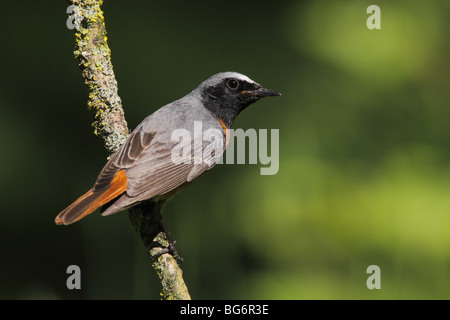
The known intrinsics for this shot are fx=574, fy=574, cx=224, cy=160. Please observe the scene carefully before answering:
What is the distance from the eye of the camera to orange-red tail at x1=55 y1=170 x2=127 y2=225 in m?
3.22

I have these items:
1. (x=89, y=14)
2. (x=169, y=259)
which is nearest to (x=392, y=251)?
(x=169, y=259)

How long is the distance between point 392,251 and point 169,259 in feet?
5.02

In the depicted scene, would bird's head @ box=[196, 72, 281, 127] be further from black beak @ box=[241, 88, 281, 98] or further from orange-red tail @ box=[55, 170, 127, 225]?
orange-red tail @ box=[55, 170, 127, 225]

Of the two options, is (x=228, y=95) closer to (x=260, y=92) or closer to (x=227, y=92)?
(x=227, y=92)

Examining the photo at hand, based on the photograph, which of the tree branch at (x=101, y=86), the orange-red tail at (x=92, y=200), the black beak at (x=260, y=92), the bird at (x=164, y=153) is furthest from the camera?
the black beak at (x=260, y=92)

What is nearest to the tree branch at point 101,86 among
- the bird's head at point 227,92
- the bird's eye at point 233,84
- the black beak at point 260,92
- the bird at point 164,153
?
the bird at point 164,153

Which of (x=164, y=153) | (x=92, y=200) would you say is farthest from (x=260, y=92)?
(x=92, y=200)

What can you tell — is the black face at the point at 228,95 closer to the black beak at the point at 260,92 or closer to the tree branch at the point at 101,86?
the black beak at the point at 260,92

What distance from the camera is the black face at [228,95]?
4285 mm

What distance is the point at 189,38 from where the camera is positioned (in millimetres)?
5281

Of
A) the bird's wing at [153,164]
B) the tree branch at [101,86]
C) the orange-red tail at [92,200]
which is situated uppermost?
the tree branch at [101,86]

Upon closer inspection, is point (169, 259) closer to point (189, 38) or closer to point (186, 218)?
point (186, 218)

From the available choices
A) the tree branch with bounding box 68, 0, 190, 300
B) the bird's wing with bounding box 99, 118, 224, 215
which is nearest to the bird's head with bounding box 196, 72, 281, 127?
the bird's wing with bounding box 99, 118, 224, 215

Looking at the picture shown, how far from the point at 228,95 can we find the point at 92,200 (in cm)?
146
